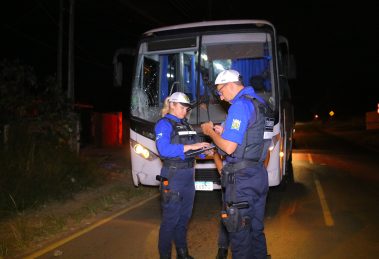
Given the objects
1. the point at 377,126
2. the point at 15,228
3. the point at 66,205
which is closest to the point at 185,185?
the point at 15,228

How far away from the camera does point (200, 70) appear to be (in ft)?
24.0

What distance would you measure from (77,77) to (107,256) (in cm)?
3239

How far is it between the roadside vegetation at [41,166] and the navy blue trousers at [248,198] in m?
3.41

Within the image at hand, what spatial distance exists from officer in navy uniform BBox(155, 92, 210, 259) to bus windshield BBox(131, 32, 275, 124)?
2522 mm

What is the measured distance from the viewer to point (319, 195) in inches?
349

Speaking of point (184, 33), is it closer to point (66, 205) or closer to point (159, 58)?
point (159, 58)

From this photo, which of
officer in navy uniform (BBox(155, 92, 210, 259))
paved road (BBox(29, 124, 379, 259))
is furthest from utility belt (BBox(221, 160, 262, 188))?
paved road (BBox(29, 124, 379, 259))

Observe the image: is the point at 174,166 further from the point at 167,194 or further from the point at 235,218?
the point at 235,218

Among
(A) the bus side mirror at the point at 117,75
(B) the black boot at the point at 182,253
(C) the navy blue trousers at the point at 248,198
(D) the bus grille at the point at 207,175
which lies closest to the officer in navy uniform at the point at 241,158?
(C) the navy blue trousers at the point at 248,198

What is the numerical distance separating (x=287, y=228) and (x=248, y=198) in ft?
8.77

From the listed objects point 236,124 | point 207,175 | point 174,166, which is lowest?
point 207,175

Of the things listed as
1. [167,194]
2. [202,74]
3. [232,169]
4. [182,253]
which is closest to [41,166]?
[202,74]

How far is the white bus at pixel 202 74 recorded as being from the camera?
7.11m

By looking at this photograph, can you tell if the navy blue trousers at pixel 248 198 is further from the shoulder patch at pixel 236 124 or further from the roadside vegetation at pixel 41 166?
the roadside vegetation at pixel 41 166
